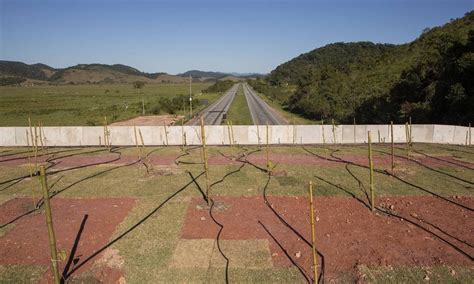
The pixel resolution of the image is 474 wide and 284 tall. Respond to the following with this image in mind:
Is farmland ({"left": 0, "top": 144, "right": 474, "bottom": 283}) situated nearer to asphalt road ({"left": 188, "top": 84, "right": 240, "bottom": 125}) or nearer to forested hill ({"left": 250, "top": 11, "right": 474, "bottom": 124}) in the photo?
forested hill ({"left": 250, "top": 11, "right": 474, "bottom": 124})

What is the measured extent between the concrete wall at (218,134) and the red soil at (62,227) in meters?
16.2

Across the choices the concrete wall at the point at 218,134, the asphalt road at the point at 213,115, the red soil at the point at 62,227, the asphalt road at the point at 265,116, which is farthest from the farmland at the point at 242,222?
the asphalt road at the point at 213,115

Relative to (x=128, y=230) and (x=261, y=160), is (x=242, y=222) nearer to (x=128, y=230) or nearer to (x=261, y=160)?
(x=128, y=230)

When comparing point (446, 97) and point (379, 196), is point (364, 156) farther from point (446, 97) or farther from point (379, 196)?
point (446, 97)

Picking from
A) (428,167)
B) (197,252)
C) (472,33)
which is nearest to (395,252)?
(197,252)

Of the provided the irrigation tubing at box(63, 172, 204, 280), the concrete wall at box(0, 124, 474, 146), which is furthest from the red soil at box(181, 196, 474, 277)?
the concrete wall at box(0, 124, 474, 146)

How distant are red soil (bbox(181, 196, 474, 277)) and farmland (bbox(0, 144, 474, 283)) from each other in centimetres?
5

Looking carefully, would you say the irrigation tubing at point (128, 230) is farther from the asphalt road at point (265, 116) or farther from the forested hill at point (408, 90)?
the forested hill at point (408, 90)

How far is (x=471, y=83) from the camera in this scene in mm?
34969

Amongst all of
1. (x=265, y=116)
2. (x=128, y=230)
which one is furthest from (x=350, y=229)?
(x=265, y=116)

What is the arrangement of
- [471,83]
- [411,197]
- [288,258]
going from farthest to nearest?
[471,83] → [411,197] → [288,258]

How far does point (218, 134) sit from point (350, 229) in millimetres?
20701

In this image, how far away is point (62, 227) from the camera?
1313cm

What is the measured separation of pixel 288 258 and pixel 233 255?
171cm
